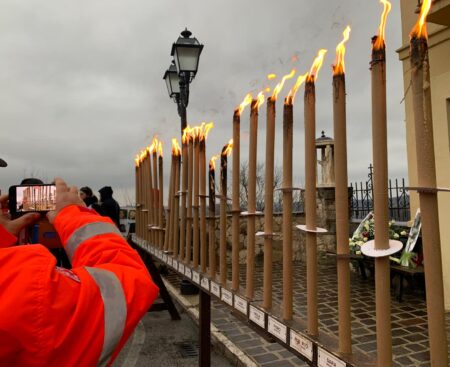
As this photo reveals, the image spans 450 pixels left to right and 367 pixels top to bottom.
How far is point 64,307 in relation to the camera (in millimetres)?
923

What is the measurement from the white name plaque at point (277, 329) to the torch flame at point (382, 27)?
47.0 inches

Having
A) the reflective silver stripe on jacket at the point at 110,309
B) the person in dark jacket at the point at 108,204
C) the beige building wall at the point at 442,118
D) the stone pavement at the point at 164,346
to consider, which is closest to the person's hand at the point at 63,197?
the reflective silver stripe on jacket at the point at 110,309

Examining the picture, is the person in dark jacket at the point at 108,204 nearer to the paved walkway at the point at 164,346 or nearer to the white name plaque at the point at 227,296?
the paved walkway at the point at 164,346

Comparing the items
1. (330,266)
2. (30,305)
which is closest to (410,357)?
(30,305)

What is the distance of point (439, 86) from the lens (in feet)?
19.7

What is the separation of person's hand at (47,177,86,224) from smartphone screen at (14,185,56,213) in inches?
8.1

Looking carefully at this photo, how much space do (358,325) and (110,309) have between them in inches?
213

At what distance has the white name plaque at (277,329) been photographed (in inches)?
67.0

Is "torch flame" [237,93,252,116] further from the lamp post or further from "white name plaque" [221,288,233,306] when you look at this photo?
the lamp post

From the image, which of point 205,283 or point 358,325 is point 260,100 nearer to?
point 205,283

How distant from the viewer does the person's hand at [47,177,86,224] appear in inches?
55.7

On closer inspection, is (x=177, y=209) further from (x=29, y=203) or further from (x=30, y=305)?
(x=30, y=305)

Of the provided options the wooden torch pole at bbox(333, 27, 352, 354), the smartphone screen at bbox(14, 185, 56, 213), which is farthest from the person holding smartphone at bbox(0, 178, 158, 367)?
the wooden torch pole at bbox(333, 27, 352, 354)

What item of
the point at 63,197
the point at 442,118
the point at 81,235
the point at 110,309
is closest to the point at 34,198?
the point at 63,197
